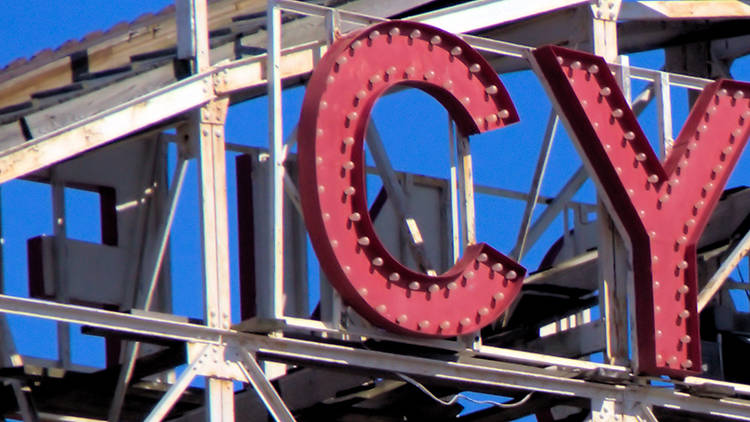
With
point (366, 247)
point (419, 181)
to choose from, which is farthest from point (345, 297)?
point (419, 181)

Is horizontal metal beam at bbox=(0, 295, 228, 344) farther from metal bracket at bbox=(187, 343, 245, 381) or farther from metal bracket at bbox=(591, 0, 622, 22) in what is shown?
metal bracket at bbox=(591, 0, 622, 22)

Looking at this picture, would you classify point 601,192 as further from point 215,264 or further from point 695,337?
point 215,264

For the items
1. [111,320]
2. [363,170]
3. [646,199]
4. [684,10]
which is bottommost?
[111,320]

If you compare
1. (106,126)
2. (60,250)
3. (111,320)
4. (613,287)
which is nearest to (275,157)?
(106,126)

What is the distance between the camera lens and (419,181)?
28000 millimetres

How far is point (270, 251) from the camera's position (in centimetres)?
2127

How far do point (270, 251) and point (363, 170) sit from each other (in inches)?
48.0

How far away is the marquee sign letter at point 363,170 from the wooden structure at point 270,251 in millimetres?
247

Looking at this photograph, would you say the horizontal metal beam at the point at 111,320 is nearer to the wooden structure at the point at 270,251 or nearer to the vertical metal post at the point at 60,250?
the wooden structure at the point at 270,251

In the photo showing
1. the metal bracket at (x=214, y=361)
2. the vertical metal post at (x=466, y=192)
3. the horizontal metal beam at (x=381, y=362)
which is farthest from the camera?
the vertical metal post at (x=466, y=192)

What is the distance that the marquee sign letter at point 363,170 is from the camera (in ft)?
70.6

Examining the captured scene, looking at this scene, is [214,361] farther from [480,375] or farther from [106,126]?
[480,375]

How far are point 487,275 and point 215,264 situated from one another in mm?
2741

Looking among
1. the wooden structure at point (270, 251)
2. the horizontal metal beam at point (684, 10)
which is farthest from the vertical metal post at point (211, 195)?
the horizontal metal beam at point (684, 10)
